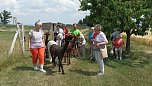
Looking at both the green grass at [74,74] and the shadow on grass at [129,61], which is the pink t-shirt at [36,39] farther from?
the shadow on grass at [129,61]

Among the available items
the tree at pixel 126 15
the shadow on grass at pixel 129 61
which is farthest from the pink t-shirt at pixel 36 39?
the tree at pixel 126 15

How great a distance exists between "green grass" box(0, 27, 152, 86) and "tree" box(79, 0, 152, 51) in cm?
270

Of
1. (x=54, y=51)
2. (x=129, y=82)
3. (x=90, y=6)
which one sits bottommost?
(x=129, y=82)

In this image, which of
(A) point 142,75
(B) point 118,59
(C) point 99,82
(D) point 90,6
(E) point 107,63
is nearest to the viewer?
(C) point 99,82

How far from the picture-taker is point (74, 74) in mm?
13047

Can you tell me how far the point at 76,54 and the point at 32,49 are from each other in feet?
16.3

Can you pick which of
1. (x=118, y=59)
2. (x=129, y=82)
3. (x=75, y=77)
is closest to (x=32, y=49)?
(x=75, y=77)

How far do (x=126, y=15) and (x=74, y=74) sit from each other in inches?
263

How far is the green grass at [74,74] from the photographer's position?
1177cm

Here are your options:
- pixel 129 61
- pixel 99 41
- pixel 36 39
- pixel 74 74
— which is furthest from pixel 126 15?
pixel 36 39

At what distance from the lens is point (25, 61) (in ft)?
50.1

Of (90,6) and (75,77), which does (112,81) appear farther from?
(90,6)

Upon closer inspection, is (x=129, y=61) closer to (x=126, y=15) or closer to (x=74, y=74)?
(x=126, y=15)

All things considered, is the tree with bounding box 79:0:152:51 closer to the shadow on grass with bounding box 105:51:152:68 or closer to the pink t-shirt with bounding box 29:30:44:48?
the shadow on grass with bounding box 105:51:152:68
